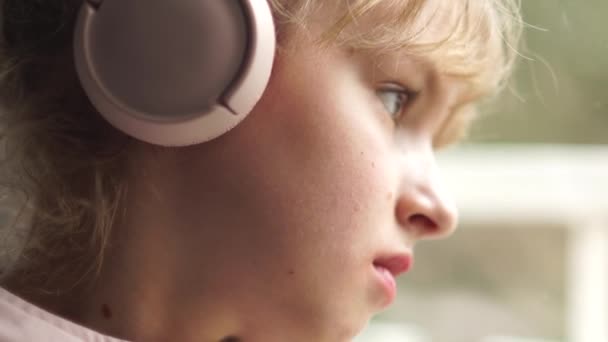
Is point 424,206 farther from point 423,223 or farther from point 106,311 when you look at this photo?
point 106,311

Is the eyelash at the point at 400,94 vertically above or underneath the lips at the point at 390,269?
above

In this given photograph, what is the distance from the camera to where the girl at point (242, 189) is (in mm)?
712

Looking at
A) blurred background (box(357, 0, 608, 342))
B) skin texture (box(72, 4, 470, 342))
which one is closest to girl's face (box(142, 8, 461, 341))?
skin texture (box(72, 4, 470, 342))

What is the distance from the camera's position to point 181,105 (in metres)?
0.64

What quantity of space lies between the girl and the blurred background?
35 centimetres

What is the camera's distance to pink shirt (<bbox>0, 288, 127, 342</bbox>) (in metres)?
0.69

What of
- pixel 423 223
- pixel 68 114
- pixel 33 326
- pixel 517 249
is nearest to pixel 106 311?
pixel 33 326

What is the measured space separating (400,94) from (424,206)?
0.11 metres

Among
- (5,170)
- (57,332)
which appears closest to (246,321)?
(57,332)

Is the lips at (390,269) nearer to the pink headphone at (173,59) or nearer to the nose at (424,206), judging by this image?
the nose at (424,206)

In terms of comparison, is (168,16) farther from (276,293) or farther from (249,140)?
(276,293)

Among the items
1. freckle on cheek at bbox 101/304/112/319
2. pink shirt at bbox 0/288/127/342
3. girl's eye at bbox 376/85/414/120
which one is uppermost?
girl's eye at bbox 376/85/414/120

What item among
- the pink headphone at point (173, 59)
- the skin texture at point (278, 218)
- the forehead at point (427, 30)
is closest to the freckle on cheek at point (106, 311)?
the skin texture at point (278, 218)

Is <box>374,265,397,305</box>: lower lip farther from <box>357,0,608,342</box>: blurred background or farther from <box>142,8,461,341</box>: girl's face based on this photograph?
<box>357,0,608,342</box>: blurred background
